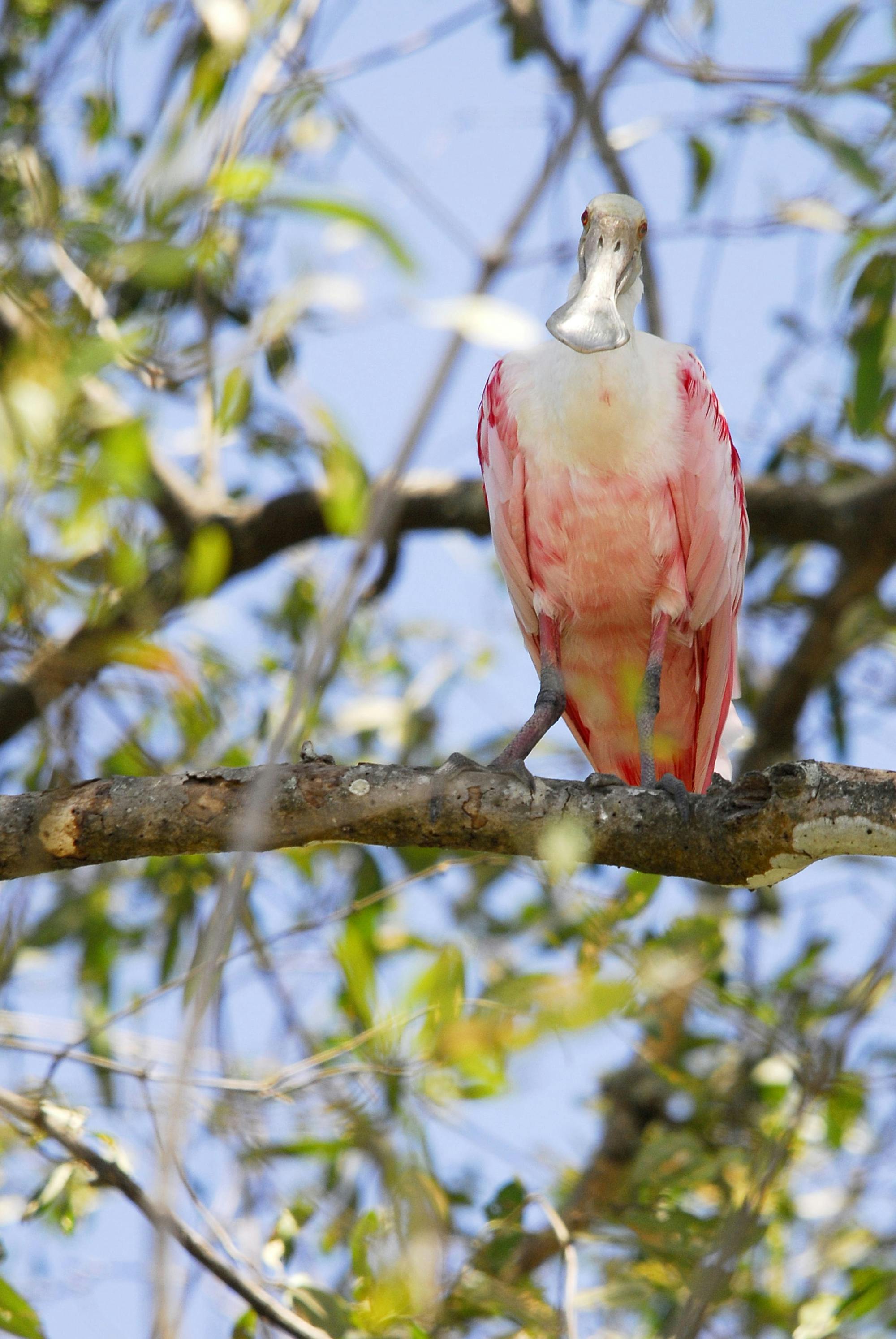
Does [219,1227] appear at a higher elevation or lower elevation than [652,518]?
lower

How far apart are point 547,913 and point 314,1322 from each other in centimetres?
204

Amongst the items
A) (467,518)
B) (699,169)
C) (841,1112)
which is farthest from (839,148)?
(467,518)

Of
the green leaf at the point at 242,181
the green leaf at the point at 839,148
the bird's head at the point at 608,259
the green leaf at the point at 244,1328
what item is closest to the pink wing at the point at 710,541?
the bird's head at the point at 608,259

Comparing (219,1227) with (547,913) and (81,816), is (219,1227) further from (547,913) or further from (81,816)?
(547,913)

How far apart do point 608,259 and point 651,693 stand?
0.95 metres

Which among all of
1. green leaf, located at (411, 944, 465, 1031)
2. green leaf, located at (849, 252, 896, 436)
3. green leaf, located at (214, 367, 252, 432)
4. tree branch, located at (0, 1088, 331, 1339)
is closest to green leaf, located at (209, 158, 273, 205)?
green leaf, located at (214, 367, 252, 432)

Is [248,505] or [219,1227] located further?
[248,505]

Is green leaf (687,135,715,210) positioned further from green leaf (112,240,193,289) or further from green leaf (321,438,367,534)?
green leaf (112,240,193,289)

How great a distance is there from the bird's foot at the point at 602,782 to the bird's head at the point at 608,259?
88cm

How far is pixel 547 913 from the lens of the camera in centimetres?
444

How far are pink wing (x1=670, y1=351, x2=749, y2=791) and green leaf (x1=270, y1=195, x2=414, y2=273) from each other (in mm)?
2109

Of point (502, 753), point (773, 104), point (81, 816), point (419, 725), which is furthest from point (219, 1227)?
point (419, 725)

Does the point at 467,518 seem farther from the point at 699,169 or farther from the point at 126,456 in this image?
the point at 126,456

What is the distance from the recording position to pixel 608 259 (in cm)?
318
